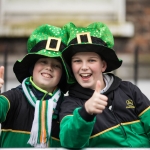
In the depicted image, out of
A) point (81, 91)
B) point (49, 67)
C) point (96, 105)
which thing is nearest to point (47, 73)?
point (49, 67)

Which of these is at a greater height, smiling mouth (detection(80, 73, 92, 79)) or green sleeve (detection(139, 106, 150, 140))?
smiling mouth (detection(80, 73, 92, 79))

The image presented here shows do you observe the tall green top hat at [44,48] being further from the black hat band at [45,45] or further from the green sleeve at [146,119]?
the green sleeve at [146,119]

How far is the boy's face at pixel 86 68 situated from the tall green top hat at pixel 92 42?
40 mm

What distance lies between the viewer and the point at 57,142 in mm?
2926

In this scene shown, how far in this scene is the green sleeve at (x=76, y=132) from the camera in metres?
2.43

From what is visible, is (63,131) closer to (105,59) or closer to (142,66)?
(105,59)

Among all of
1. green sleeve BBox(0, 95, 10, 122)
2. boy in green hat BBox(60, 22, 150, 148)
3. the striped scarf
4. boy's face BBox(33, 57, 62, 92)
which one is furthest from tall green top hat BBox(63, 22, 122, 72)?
green sleeve BBox(0, 95, 10, 122)

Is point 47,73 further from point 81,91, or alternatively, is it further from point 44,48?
point 81,91

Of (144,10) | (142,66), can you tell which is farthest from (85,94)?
(144,10)

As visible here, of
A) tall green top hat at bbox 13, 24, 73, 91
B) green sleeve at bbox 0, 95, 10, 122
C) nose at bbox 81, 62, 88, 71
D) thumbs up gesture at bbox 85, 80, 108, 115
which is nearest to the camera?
thumbs up gesture at bbox 85, 80, 108, 115

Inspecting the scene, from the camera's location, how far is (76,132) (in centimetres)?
246

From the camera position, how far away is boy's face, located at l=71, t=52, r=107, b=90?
2866 mm

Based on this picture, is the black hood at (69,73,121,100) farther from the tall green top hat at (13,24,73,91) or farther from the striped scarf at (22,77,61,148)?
the striped scarf at (22,77,61,148)

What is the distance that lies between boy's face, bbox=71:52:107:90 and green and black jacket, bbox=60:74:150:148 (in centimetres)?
7
